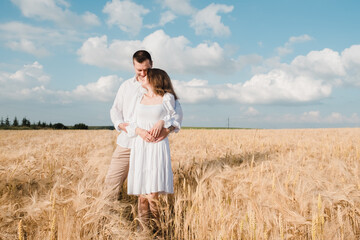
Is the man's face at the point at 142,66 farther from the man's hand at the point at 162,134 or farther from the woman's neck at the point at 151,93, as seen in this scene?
the man's hand at the point at 162,134

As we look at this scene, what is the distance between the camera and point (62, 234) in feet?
6.94

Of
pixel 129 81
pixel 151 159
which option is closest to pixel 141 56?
pixel 129 81

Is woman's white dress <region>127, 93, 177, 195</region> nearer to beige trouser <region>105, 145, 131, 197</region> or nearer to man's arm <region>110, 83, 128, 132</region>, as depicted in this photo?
beige trouser <region>105, 145, 131, 197</region>

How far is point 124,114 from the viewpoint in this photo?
12.6ft

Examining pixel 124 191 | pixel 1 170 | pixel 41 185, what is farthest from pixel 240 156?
pixel 1 170

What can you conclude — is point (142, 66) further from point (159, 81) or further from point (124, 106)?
point (124, 106)

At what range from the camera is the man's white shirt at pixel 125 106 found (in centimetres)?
357

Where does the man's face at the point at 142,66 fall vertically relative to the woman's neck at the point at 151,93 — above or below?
above

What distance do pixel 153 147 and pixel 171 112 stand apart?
18.4 inches

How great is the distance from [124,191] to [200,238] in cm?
221

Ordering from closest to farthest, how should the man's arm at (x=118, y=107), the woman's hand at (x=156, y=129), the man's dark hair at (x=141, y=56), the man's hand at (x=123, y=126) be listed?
the woman's hand at (x=156, y=129)
the man's dark hair at (x=141, y=56)
the man's hand at (x=123, y=126)
the man's arm at (x=118, y=107)

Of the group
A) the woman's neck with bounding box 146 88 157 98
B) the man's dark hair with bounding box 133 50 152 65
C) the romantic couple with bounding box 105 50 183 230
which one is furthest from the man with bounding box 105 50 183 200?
the romantic couple with bounding box 105 50 183 230

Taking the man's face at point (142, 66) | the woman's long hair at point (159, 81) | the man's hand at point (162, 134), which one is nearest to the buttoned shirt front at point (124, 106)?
the man's face at point (142, 66)

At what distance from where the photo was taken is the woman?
293 centimetres
